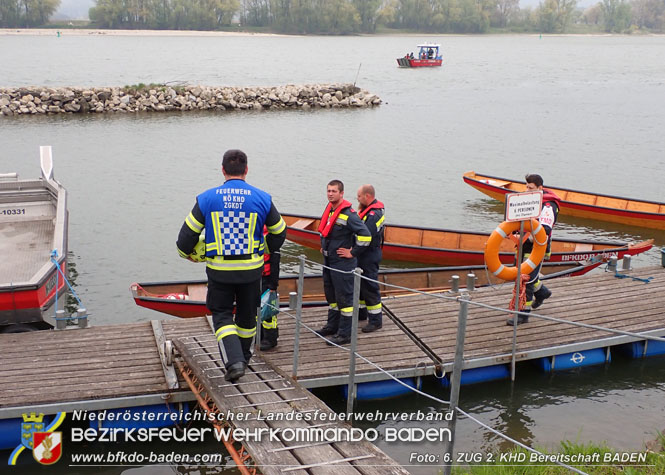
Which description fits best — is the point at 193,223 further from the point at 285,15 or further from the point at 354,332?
the point at 285,15

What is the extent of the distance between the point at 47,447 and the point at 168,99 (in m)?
37.0

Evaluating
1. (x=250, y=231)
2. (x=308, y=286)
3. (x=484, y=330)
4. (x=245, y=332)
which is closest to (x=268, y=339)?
(x=245, y=332)

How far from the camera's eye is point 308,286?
11.6 meters

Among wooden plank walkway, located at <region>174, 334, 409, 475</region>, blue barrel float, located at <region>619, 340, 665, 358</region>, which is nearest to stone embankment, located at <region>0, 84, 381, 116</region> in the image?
blue barrel float, located at <region>619, 340, 665, 358</region>

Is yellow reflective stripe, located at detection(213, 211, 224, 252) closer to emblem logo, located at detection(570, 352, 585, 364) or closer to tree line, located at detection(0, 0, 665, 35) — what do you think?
emblem logo, located at detection(570, 352, 585, 364)

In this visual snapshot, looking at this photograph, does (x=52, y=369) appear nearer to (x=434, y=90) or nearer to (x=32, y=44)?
(x=434, y=90)

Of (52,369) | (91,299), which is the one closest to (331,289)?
(52,369)

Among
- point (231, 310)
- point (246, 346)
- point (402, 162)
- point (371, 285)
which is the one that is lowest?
point (402, 162)

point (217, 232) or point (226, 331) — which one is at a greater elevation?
point (217, 232)

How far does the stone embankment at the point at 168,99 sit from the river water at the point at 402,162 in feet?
5.12

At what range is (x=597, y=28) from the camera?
177250 millimetres

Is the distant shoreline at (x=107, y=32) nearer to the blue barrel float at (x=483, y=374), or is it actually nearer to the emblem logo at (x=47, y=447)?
the blue barrel float at (x=483, y=374)

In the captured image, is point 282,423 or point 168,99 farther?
point 168,99

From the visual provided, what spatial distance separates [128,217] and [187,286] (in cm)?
914
